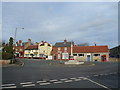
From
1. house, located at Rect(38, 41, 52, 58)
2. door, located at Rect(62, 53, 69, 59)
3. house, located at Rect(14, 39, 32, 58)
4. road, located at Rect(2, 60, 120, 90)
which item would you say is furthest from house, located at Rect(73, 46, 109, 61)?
road, located at Rect(2, 60, 120, 90)

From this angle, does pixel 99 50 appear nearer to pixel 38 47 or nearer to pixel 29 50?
pixel 38 47

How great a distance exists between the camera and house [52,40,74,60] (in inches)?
2286

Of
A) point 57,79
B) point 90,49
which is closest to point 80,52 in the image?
point 90,49

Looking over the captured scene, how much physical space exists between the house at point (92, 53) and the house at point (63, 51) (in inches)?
109

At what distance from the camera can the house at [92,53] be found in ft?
170

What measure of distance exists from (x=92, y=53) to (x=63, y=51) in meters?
13.5

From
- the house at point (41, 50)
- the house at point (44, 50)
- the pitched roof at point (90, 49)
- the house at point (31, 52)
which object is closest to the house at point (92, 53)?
the pitched roof at point (90, 49)

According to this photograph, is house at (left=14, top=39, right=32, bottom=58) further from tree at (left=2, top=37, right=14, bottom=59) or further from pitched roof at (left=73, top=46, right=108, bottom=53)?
tree at (left=2, top=37, right=14, bottom=59)

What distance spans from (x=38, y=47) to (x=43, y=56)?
5.89 meters

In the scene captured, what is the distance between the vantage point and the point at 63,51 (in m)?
59.5

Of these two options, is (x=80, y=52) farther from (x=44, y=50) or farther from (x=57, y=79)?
(x=57, y=79)

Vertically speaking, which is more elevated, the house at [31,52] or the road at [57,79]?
the house at [31,52]

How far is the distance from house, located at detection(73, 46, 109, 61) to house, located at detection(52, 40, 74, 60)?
2.78 meters

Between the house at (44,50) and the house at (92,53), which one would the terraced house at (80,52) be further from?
the house at (44,50)
